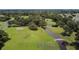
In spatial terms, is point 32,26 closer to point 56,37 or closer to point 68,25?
point 56,37

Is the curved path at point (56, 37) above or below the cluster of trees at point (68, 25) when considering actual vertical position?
below

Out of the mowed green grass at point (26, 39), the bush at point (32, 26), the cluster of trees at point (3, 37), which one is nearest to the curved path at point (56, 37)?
the mowed green grass at point (26, 39)

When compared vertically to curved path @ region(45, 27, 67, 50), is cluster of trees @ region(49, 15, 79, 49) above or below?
above

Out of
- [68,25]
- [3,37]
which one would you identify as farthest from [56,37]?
[3,37]

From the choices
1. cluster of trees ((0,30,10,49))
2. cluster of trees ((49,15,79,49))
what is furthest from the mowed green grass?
cluster of trees ((49,15,79,49))

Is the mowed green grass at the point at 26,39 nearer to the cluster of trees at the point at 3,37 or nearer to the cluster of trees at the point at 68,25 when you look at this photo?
the cluster of trees at the point at 3,37

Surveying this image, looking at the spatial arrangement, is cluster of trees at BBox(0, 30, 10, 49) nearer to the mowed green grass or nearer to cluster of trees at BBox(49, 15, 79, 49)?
the mowed green grass
